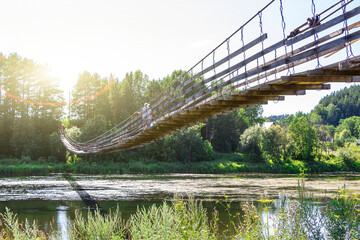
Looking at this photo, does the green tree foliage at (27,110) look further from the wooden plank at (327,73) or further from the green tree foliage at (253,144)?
the wooden plank at (327,73)

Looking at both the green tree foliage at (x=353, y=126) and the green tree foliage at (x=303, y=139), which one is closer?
the green tree foliage at (x=303, y=139)

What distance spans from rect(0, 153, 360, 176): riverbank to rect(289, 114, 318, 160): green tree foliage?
10.9 ft

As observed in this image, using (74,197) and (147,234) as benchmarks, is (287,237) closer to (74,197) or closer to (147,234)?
(147,234)

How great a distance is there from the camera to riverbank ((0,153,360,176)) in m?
26.4

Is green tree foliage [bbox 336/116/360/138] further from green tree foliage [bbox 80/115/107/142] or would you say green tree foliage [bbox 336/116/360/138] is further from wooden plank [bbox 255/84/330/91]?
wooden plank [bbox 255/84/330/91]

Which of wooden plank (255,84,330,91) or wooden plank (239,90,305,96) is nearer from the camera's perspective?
wooden plank (255,84,330,91)

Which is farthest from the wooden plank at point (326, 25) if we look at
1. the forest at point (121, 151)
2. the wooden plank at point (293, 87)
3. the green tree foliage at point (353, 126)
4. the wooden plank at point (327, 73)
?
the green tree foliage at point (353, 126)

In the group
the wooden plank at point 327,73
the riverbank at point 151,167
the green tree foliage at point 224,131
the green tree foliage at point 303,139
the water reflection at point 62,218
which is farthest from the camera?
the green tree foliage at point 224,131

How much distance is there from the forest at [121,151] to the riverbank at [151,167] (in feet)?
0.27

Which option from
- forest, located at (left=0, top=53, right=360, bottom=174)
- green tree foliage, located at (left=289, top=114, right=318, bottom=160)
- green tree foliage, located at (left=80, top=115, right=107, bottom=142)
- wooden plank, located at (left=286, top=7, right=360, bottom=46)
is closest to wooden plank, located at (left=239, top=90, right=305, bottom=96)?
wooden plank, located at (left=286, top=7, right=360, bottom=46)

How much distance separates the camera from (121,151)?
3069cm

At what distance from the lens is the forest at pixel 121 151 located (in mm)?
30094

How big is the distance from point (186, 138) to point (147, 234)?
30.5 meters

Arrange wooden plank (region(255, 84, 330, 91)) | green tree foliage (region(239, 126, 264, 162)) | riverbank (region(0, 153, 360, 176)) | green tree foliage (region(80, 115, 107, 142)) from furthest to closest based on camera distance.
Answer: green tree foliage (region(239, 126, 264, 162)), green tree foliage (region(80, 115, 107, 142)), riverbank (region(0, 153, 360, 176)), wooden plank (region(255, 84, 330, 91))
